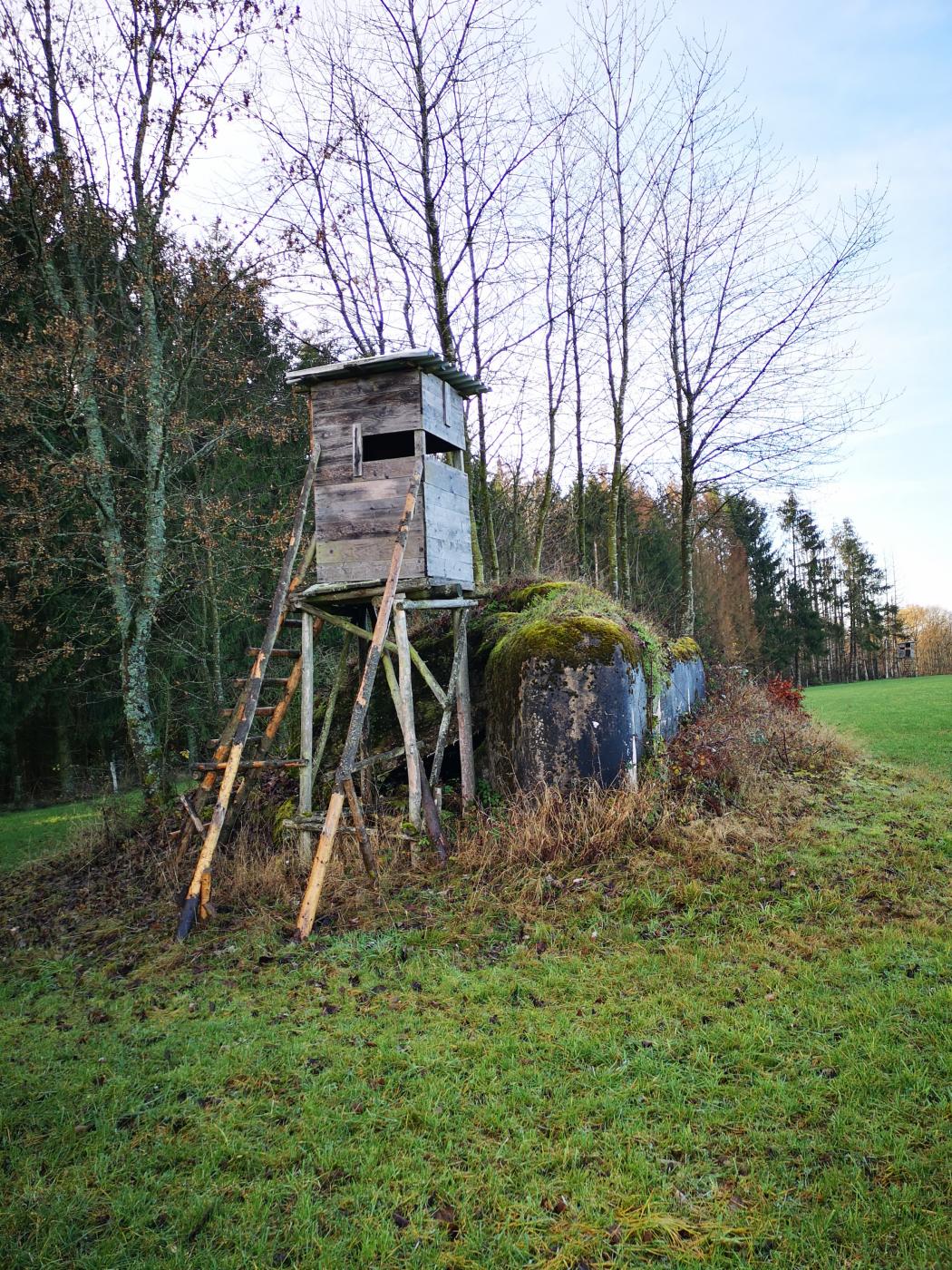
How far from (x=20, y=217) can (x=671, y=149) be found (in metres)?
13.4

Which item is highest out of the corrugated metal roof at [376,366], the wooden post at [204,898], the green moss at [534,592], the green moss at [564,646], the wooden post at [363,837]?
the corrugated metal roof at [376,366]

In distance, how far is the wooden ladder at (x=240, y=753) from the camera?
6.88m

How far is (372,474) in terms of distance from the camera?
8.45m

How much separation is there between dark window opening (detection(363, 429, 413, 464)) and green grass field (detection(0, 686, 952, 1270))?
6.14 metres

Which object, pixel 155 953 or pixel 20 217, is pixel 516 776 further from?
pixel 20 217

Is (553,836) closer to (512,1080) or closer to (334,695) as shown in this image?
(512,1080)

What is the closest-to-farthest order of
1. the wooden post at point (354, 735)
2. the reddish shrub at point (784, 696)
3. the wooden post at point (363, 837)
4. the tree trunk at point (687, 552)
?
the wooden post at point (354, 735)
the wooden post at point (363, 837)
the reddish shrub at point (784, 696)
the tree trunk at point (687, 552)

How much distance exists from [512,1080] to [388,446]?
27.0 feet

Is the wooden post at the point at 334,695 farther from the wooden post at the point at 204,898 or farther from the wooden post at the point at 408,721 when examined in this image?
the wooden post at the point at 204,898

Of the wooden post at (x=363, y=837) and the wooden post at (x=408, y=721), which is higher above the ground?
the wooden post at (x=408, y=721)

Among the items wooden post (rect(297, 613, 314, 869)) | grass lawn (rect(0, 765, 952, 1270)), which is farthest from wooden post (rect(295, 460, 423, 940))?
wooden post (rect(297, 613, 314, 869))

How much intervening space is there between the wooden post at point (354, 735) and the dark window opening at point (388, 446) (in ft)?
6.53

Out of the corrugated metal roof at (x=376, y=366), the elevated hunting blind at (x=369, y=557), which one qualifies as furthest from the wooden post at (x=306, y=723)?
the corrugated metal roof at (x=376, y=366)

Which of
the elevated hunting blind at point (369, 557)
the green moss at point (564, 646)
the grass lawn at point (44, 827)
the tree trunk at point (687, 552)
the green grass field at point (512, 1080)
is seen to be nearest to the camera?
the green grass field at point (512, 1080)
